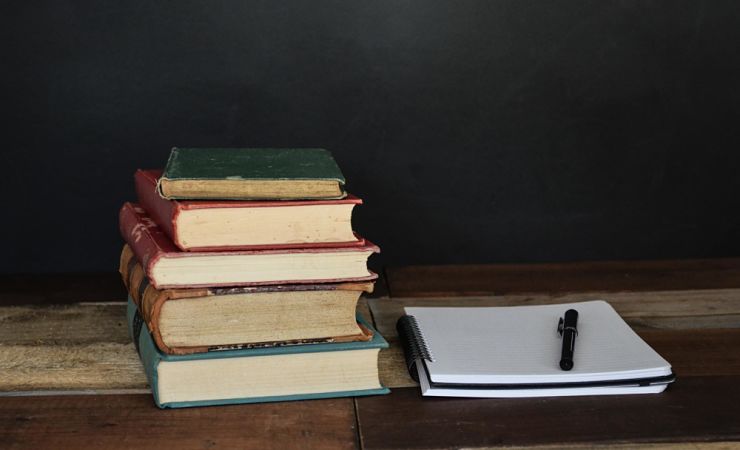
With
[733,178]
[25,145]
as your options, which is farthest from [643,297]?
[25,145]

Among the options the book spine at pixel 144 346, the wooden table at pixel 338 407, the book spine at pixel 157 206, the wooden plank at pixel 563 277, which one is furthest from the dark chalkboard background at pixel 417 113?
the book spine at pixel 144 346

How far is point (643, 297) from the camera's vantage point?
1429 millimetres

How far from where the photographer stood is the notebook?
3.42ft

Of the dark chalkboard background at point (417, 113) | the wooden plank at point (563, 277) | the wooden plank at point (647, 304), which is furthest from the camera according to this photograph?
the dark chalkboard background at point (417, 113)

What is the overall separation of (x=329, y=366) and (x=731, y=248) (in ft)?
4.50

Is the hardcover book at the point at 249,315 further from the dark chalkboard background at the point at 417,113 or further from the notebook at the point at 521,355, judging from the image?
the dark chalkboard background at the point at 417,113

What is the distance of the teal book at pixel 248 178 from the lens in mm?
986

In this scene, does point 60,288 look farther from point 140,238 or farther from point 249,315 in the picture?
point 249,315

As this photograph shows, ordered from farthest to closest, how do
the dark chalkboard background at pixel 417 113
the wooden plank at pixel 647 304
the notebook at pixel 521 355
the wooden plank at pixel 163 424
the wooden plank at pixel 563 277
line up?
the dark chalkboard background at pixel 417 113
the wooden plank at pixel 563 277
the wooden plank at pixel 647 304
the notebook at pixel 521 355
the wooden plank at pixel 163 424

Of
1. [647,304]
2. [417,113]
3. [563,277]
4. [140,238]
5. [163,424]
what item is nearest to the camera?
[163,424]

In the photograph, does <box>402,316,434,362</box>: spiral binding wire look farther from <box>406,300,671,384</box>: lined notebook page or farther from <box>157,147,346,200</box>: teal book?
<box>157,147,346,200</box>: teal book

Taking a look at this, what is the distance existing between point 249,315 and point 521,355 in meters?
0.35

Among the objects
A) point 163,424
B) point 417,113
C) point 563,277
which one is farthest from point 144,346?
point 417,113

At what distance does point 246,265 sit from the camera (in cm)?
99
